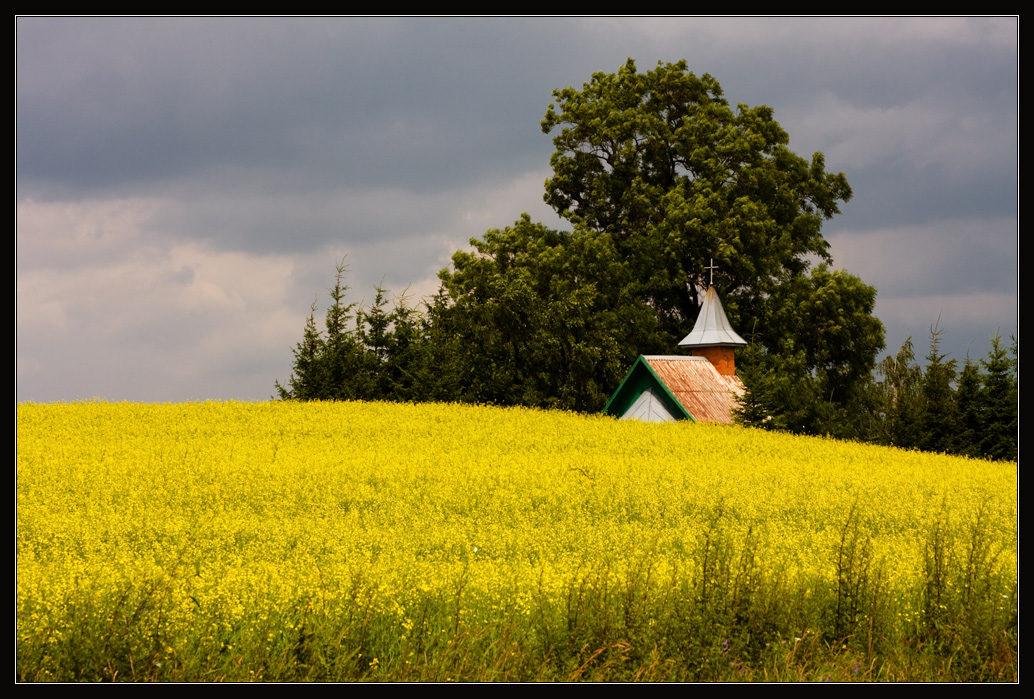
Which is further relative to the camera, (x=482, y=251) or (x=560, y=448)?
(x=482, y=251)

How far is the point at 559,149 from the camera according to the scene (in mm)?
38250

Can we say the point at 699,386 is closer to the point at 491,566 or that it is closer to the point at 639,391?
the point at 639,391

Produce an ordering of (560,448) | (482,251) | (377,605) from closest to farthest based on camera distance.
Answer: (377,605) < (560,448) < (482,251)

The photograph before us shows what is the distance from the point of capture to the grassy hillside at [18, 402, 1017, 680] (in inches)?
252

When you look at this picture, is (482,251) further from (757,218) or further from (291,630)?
(291,630)

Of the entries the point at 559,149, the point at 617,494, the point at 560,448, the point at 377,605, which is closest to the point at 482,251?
the point at 559,149

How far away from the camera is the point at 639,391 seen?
29.6m

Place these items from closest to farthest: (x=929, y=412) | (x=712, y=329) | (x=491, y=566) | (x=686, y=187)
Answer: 1. (x=491, y=566)
2. (x=929, y=412)
3. (x=712, y=329)
4. (x=686, y=187)

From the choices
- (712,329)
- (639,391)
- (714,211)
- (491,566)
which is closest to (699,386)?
(639,391)

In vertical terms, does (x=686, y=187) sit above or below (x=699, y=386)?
above

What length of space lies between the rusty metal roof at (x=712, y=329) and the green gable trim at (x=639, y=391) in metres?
3.05

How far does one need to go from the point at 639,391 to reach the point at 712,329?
4.27m

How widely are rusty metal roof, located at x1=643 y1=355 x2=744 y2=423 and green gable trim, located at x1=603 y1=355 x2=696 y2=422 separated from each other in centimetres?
18

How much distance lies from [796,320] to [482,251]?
12.7 m
